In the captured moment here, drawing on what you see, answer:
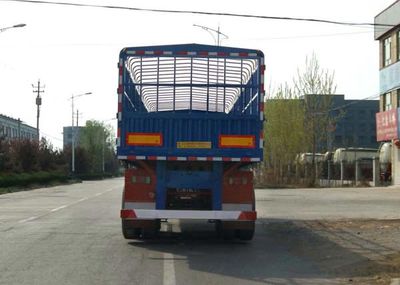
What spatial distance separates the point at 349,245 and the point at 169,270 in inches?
178

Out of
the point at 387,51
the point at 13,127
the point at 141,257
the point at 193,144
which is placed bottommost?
the point at 141,257

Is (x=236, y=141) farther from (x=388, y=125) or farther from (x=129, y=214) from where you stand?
(x=388, y=125)

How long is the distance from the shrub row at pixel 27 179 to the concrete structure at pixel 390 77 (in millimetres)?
26306

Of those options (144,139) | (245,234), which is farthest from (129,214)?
(245,234)

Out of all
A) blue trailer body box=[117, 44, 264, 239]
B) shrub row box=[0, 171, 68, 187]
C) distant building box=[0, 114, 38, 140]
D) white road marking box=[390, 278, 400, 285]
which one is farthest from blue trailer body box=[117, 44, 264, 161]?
distant building box=[0, 114, 38, 140]

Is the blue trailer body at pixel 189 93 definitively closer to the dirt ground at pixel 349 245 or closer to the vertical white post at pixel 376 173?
the dirt ground at pixel 349 245

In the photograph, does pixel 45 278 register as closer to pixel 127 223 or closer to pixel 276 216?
pixel 127 223

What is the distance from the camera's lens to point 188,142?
12.1 metres

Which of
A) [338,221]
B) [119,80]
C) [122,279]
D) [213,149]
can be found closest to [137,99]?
[119,80]

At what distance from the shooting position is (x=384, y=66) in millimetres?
44375

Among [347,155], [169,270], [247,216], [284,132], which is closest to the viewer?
[169,270]

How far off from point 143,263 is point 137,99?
422 centimetres

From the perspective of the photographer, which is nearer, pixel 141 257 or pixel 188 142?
pixel 141 257

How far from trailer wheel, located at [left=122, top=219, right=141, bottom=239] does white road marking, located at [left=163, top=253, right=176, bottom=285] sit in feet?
5.35
